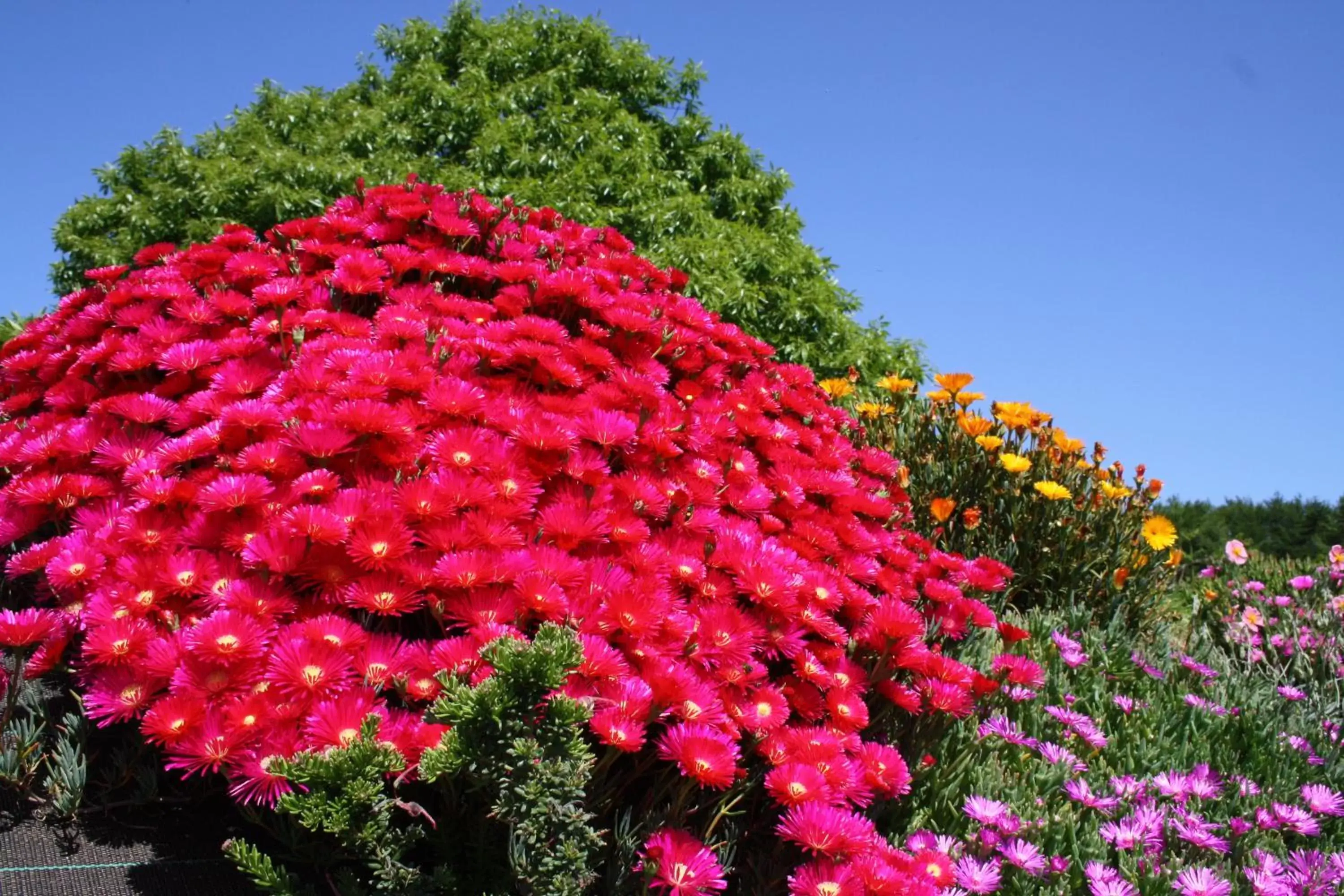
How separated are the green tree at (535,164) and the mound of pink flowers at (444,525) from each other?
5852mm

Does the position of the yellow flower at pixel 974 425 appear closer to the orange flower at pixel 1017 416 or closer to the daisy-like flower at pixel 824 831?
the orange flower at pixel 1017 416

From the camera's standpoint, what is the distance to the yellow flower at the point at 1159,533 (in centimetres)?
478

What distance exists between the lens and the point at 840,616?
9.16 ft

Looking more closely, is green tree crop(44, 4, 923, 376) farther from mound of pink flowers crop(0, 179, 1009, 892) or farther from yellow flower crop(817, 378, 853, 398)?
mound of pink flowers crop(0, 179, 1009, 892)

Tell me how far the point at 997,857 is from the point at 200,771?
188 centimetres

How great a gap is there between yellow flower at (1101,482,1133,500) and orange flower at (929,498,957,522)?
2.53 ft

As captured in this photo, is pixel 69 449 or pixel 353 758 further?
pixel 69 449

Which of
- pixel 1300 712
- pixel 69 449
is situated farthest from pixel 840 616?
pixel 1300 712

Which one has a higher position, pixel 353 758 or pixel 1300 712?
pixel 1300 712

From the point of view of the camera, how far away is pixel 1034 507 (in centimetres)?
480

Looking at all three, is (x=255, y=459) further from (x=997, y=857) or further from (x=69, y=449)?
(x=997, y=857)

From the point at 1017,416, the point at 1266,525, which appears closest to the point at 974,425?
the point at 1017,416

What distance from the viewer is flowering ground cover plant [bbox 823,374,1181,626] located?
4.77 metres

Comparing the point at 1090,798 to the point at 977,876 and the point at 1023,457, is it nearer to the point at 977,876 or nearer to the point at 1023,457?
the point at 977,876
